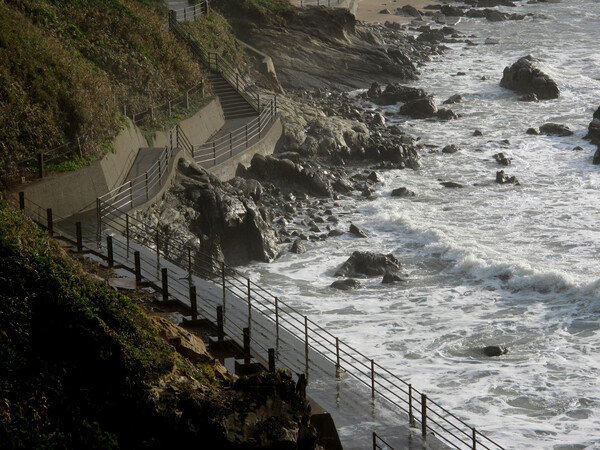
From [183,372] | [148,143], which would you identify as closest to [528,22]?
[148,143]

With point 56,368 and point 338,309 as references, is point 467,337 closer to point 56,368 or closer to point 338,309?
point 338,309

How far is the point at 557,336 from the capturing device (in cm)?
2205

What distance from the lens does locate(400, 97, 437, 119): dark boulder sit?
1769 inches

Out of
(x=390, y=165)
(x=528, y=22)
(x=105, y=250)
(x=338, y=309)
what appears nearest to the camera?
(x=105, y=250)

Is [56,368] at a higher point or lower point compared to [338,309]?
higher

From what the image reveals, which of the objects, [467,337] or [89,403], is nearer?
[89,403]

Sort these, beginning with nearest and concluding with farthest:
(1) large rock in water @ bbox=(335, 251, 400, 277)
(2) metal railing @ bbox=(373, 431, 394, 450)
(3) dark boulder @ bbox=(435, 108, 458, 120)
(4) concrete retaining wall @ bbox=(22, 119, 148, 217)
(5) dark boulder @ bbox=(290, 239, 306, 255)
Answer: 1. (2) metal railing @ bbox=(373, 431, 394, 450)
2. (4) concrete retaining wall @ bbox=(22, 119, 148, 217)
3. (1) large rock in water @ bbox=(335, 251, 400, 277)
4. (5) dark boulder @ bbox=(290, 239, 306, 255)
5. (3) dark boulder @ bbox=(435, 108, 458, 120)

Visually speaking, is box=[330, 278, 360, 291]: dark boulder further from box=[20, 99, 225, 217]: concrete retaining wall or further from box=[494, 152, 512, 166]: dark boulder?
box=[494, 152, 512, 166]: dark boulder

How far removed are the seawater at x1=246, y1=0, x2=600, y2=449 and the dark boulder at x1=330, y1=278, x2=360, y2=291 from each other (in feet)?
0.80

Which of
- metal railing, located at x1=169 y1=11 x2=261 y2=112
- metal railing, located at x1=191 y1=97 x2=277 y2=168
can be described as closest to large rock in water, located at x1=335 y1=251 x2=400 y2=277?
metal railing, located at x1=191 y1=97 x2=277 y2=168

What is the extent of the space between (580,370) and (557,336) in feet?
6.33

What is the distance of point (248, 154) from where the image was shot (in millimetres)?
31938

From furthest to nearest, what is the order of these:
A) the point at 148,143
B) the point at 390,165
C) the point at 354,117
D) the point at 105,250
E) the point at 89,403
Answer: the point at 354,117 → the point at 390,165 → the point at 148,143 → the point at 105,250 → the point at 89,403

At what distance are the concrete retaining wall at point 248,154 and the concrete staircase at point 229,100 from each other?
126 centimetres
